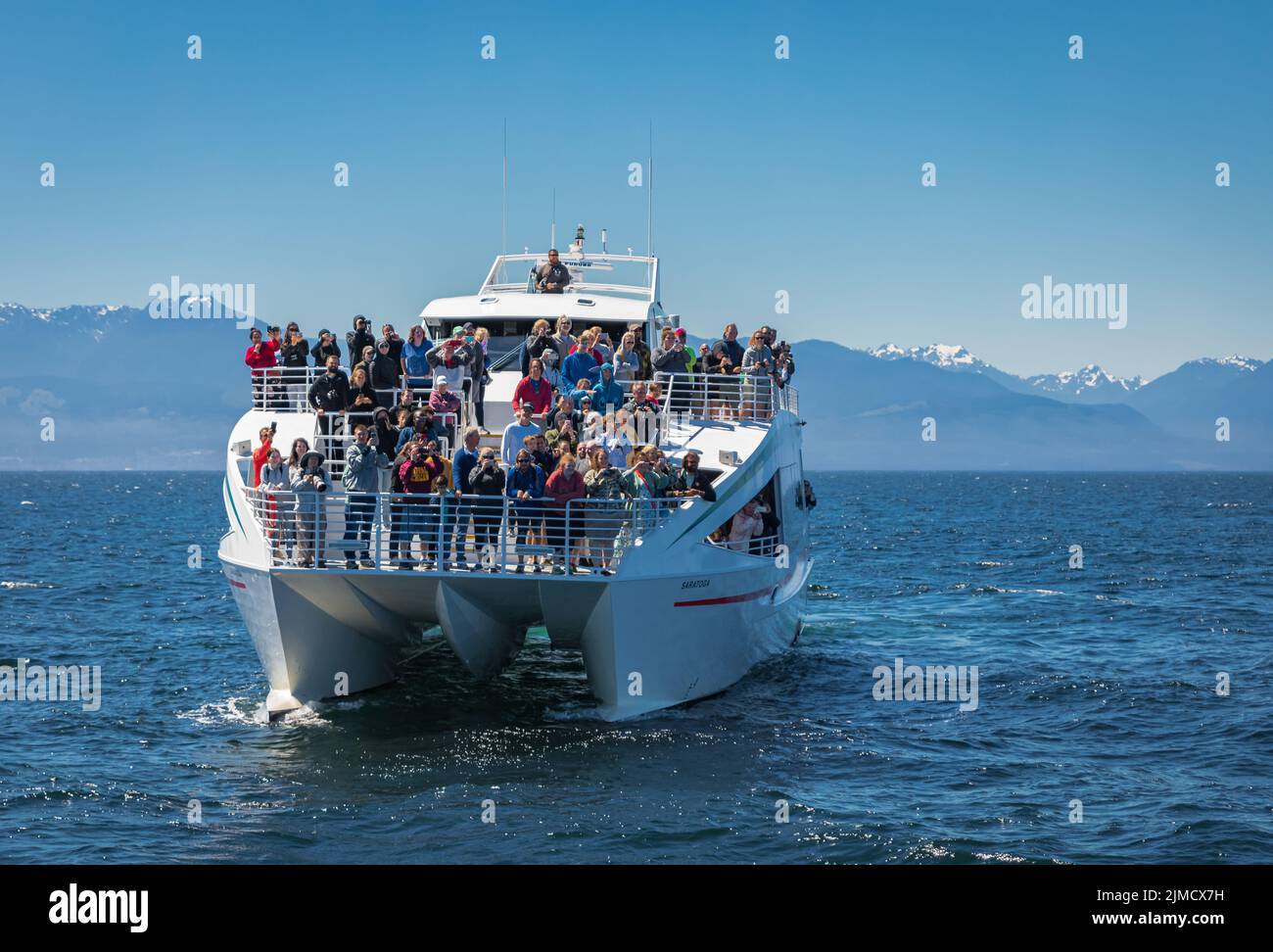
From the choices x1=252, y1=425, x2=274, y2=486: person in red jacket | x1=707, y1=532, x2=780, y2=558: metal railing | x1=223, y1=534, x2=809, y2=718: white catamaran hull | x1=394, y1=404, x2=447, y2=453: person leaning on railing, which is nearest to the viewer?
x1=223, y1=534, x2=809, y2=718: white catamaran hull

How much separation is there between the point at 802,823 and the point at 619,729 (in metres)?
3.49

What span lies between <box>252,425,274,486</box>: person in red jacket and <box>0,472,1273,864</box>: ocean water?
128 inches

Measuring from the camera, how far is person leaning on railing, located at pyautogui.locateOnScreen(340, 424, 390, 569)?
15.7 meters

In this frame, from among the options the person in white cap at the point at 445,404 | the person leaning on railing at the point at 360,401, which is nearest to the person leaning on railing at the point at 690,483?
the person in white cap at the point at 445,404

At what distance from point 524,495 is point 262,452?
13.1ft

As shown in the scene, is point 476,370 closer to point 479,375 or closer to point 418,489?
point 479,375

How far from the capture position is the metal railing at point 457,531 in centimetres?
1538

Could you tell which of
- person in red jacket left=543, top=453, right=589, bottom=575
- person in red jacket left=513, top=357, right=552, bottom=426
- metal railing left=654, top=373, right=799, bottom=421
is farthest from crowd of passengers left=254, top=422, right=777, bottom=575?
metal railing left=654, top=373, right=799, bottom=421

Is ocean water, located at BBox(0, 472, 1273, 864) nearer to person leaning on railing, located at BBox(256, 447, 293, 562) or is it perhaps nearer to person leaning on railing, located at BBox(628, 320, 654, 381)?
person leaning on railing, located at BBox(256, 447, 293, 562)

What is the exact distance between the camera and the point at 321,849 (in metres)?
12.5

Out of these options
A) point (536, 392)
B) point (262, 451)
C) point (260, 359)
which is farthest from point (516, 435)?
point (260, 359)

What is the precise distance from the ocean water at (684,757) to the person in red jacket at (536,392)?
160 inches

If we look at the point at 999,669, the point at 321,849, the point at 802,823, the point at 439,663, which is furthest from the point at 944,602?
the point at 321,849

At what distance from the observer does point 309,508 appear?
1605 cm
